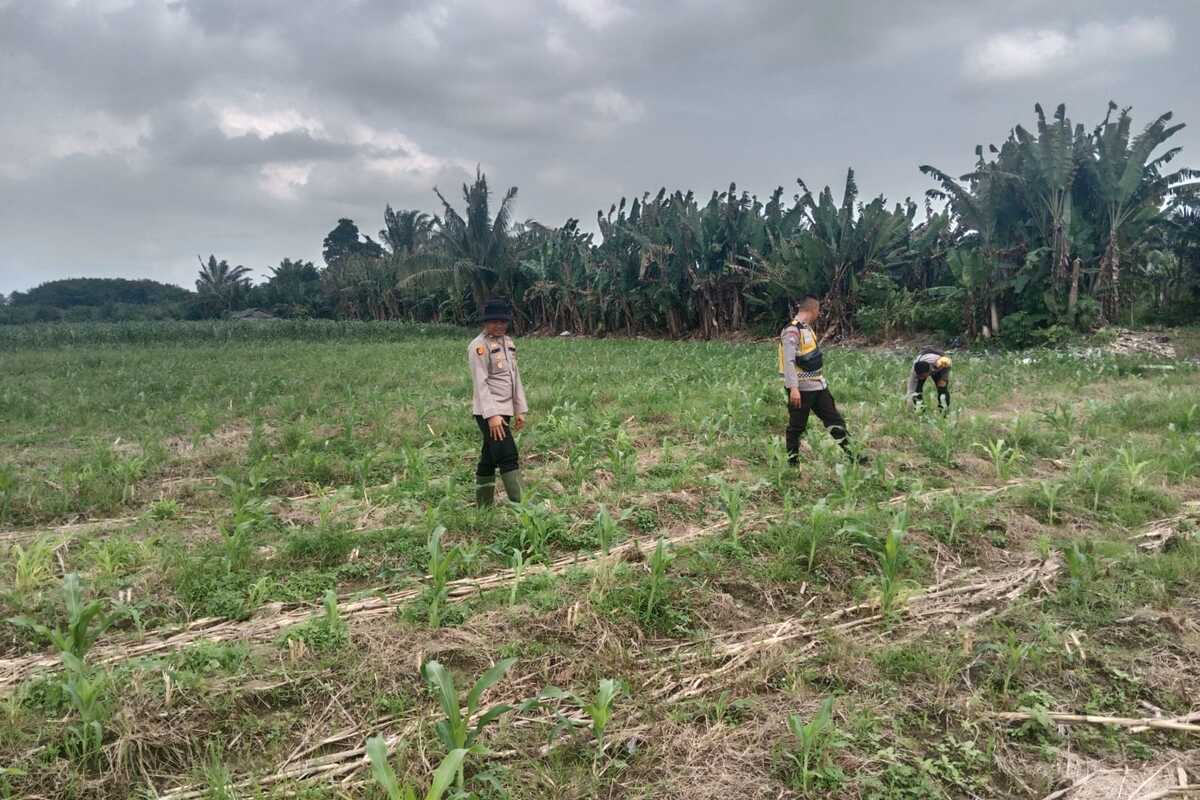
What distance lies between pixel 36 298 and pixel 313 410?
71309 mm

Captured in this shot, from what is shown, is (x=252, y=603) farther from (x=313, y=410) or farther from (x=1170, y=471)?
(x=1170, y=471)

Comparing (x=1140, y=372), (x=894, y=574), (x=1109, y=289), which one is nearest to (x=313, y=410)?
(x=894, y=574)

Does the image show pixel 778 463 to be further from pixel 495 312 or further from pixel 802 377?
pixel 495 312

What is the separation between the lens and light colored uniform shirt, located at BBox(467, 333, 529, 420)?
4.94 m

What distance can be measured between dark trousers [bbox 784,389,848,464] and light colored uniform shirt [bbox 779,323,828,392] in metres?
0.07

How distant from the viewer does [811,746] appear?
2.35 meters

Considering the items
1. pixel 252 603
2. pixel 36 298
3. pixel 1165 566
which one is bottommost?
pixel 1165 566

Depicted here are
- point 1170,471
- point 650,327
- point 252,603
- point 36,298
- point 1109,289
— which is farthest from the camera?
point 36,298

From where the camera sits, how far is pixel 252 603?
351 centimetres

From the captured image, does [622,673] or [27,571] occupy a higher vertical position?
[27,571]

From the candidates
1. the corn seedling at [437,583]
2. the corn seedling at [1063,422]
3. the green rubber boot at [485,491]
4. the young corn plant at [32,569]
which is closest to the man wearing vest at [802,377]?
the green rubber boot at [485,491]

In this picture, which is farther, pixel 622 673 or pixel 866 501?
pixel 866 501

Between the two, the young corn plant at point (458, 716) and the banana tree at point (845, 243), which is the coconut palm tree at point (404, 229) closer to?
the banana tree at point (845, 243)

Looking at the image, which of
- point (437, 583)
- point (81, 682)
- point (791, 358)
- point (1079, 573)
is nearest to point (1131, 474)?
point (1079, 573)
